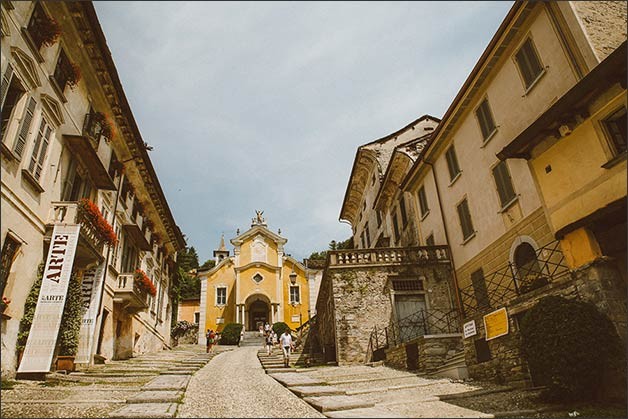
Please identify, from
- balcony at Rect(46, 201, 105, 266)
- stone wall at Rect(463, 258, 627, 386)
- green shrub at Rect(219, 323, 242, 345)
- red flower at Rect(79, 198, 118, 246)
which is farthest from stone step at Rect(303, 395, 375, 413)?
green shrub at Rect(219, 323, 242, 345)

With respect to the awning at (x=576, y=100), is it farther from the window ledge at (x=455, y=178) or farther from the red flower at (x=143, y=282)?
the red flower at (x=143, y=282)

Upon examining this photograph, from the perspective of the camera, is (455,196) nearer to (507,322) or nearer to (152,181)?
(507,322)

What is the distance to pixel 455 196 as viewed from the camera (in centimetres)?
1734

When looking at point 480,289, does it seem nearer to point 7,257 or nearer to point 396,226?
point 396,226

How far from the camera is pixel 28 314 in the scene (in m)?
10.7

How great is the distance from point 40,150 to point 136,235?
9262mm

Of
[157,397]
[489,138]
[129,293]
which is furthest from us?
[129,293]

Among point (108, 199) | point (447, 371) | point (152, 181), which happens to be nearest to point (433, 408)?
point (447, 371)

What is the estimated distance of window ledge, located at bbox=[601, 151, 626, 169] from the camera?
8.33 metres

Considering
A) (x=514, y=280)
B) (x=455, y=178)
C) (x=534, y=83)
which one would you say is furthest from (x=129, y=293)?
(x=534, y=83)

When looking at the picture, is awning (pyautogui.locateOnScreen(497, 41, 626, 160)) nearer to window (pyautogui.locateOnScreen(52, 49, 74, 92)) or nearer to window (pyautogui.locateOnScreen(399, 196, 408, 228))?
window (pyautogui.locateOnScreen(399, 196, 408, 228))

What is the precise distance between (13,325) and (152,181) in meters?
12.5

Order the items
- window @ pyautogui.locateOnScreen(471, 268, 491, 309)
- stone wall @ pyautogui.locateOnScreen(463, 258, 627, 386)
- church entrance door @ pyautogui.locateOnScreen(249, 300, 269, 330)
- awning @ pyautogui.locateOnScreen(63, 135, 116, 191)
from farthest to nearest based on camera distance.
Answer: church entrance door @ pyautogui.locateOnScreen(249, 300, 269, 330), window @ pyautogui.locateOnScreen(471, 268, 491, 309), awning @ pyautogui.locateOnScreen(63, 135, 116, 191), stone wall @ pyautogui.locateOnScreen(463, 258, 627, 386)

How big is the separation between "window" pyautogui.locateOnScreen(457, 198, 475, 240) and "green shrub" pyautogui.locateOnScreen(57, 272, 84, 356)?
1467cm
